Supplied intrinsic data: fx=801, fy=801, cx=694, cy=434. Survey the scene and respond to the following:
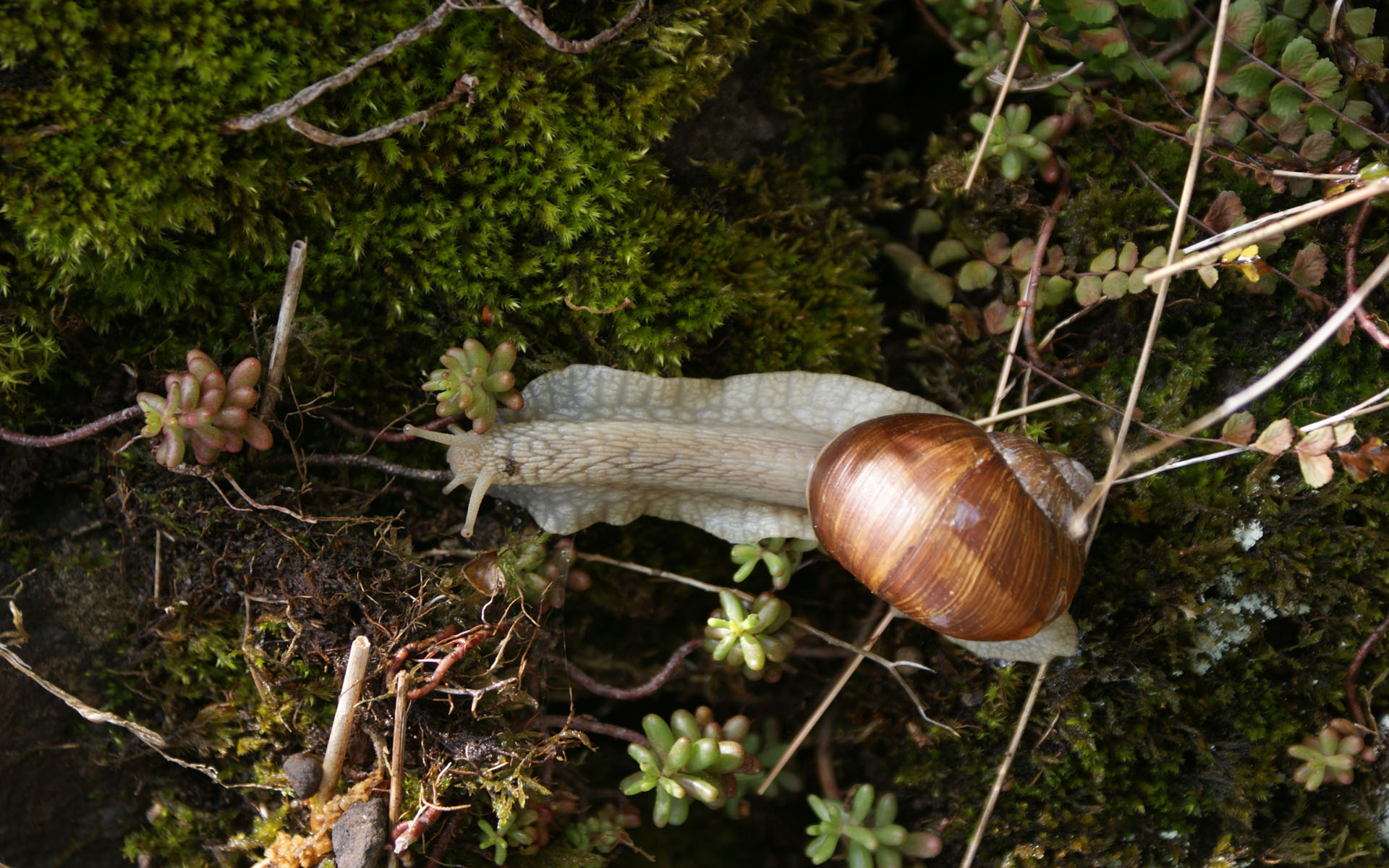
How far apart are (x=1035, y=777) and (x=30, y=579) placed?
9.13 feet

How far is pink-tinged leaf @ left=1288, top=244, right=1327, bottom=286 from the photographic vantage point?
2.10m

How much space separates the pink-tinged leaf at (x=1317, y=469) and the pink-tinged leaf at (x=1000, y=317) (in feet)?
2.68

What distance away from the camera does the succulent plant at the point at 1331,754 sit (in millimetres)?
2104

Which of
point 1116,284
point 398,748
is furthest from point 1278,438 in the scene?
point 398,748

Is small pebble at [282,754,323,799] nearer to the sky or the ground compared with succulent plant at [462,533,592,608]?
nearer to the ground

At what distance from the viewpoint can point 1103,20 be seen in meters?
2.09

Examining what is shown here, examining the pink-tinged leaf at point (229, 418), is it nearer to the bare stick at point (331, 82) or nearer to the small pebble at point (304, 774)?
the bare stick at point (331, 82)

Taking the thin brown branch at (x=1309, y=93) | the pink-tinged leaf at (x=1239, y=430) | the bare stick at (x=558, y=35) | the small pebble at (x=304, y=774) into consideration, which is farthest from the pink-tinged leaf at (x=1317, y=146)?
the small pebble at (x=304, y=774)

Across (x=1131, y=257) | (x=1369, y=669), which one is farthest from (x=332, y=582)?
(x=1369, y=669)

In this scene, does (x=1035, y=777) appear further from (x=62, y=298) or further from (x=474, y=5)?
(x=62, y=298)

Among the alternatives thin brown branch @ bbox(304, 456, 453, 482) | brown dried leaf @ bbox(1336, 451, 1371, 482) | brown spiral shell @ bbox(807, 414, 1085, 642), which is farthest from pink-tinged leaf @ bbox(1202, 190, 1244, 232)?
thin brown branch @ bbox(304, 456, 453, 482)

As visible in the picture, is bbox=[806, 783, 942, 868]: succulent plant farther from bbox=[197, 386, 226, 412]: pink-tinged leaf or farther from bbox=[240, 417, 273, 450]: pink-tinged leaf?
bbox=[197, 386, 226, 412]: pink-tinged leaf

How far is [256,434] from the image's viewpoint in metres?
1.92

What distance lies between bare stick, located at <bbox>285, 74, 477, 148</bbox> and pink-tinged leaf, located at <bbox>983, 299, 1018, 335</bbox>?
158 cm
